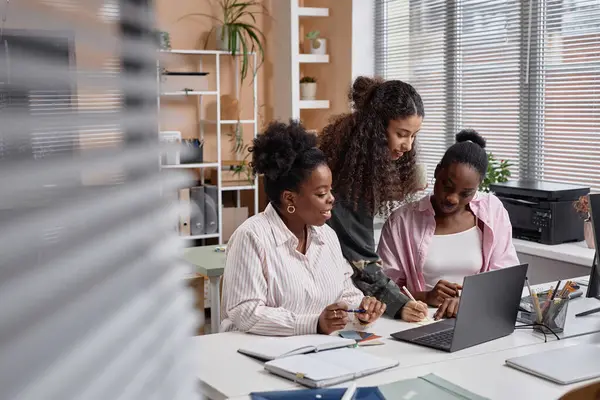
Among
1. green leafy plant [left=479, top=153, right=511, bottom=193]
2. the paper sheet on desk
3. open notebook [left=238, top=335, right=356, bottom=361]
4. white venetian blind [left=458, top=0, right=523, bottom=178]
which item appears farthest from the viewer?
white venetian blind [left=458, top=0, right=523, bottom=178]

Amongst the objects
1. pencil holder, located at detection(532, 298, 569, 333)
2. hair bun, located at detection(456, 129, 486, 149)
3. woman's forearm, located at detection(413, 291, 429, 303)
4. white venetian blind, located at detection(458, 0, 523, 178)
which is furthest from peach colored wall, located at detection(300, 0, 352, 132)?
pencil holder, located at detection(532, 298, 569, 333)

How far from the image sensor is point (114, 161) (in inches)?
17.0

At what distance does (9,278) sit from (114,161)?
0.12 metres

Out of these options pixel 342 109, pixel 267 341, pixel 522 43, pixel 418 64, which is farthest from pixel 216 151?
pixel 267 341

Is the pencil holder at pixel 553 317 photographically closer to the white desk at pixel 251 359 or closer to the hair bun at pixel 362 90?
the white desk at pixel 251 359

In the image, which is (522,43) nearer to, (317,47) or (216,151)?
(317,47)

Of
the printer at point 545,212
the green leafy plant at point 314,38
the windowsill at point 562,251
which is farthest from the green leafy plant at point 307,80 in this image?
the windowsill at point 562,251

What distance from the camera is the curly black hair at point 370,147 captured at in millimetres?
2689

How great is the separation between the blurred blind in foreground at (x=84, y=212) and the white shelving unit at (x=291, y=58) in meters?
5.03

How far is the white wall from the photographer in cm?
560

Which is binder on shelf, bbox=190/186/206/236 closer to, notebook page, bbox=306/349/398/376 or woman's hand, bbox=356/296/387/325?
woman's hand, bbox=356/296/387/325

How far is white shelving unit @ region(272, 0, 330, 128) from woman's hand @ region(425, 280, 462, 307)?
10.0 ft

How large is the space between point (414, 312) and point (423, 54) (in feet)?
10.6

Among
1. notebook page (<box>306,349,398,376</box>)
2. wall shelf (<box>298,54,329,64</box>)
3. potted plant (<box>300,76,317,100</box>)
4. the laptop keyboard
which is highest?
wall shelf (<box>298,54,329,64</box>)
